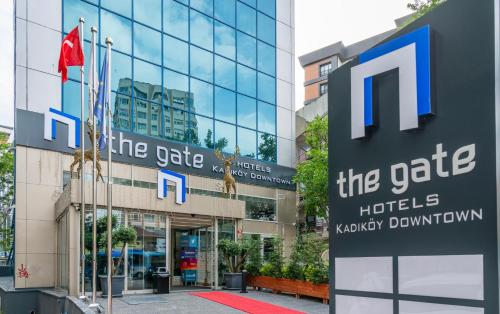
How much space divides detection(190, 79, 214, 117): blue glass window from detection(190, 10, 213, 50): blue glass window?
2435 mm

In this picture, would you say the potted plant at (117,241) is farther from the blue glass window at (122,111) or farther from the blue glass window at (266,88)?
the blue glass window at (266,88)

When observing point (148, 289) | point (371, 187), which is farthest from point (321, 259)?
point (371, 187)

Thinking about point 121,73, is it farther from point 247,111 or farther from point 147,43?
point 247,111

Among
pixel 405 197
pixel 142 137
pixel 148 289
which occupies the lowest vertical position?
pixel 148 289

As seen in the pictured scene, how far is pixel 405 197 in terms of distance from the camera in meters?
3.34

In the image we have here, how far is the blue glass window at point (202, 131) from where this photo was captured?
2830 centimetres

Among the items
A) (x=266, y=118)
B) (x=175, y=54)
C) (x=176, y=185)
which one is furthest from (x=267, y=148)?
(x=176, y=185)

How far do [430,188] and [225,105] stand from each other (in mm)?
27458

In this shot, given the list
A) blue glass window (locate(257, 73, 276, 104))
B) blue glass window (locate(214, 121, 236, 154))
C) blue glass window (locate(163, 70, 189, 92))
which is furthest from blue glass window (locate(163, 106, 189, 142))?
blue glass window (locate(257, 73, 276, 104))

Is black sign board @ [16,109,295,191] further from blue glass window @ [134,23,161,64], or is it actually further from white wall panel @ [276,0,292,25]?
white wall panel @ [276,0,292,25]

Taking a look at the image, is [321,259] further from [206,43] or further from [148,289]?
[206,43]

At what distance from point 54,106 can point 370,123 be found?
20.8 meters

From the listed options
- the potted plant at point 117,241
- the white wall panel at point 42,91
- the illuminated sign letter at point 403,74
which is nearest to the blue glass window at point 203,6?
the white wall panel at point 42,91

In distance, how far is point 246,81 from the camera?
3178cm
